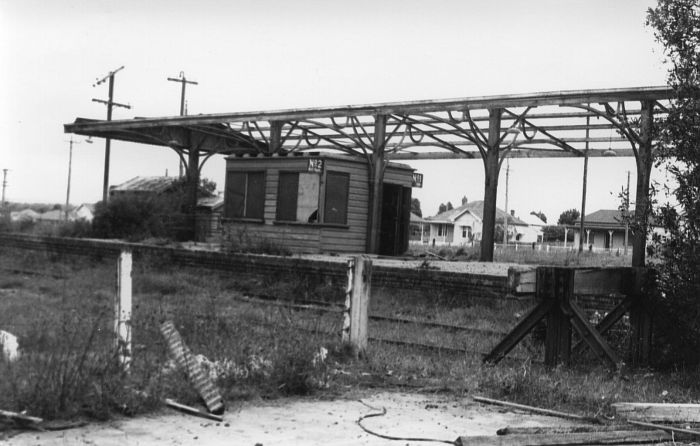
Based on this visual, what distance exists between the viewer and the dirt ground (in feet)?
15.8

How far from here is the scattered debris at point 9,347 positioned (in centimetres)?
620

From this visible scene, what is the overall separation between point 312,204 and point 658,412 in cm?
1616

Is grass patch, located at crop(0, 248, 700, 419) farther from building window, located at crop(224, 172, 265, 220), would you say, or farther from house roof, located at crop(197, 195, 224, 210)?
house roof, located at crop(197, 195, 224, 210)

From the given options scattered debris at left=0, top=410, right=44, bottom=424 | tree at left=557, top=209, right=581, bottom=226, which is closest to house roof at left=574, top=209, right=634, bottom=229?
tree at left=557, top=209, right=581, bottom=226

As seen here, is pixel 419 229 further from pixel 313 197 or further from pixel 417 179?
pixel 313 197

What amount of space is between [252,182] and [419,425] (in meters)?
18.2

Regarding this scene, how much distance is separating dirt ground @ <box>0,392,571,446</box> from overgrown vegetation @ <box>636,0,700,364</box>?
4185 mm

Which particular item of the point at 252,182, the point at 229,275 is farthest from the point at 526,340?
the point at 252,182

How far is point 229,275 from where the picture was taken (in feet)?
61.3

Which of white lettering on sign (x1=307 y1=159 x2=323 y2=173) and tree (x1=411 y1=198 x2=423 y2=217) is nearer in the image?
white lettering on sign (x1=307 y1=159 x2=323 y2=173)

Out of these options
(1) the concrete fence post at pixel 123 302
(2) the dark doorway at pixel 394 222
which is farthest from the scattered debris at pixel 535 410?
(2) the dark doorway at pixel 394 222

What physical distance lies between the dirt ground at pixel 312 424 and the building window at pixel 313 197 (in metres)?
15.2

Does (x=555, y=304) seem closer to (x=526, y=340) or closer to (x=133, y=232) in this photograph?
(x=526, y=340)

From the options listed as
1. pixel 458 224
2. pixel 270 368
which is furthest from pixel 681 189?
pixel 458 224
